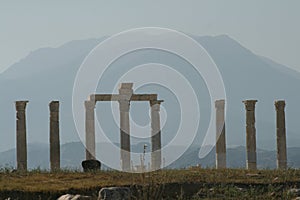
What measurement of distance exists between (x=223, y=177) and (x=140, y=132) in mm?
27102

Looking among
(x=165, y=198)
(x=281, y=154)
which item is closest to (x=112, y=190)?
(x=165, y=198)

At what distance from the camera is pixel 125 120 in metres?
49.1

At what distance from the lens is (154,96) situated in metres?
49.2

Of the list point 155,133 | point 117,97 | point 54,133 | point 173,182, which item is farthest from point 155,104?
point 173,182

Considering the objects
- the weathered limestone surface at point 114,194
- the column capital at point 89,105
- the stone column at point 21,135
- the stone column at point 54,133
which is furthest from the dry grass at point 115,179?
the column capital at point 89,105

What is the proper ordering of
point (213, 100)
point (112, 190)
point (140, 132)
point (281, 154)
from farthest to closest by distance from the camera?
point (140, 132)
point (213, 100)
point (281, 154)
point (112, 190)

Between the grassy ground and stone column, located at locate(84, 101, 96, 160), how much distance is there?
13.9m

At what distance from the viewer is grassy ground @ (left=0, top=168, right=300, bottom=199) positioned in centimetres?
2592

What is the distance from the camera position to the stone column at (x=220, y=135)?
47.2 metres

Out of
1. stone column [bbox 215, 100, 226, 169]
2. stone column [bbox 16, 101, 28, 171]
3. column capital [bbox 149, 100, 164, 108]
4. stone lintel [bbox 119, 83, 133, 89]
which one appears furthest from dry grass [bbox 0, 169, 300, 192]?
column capital [bbox 149, 100, 164, 108]

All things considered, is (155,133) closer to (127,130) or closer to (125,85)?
(127,130)

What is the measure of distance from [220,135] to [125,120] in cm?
589

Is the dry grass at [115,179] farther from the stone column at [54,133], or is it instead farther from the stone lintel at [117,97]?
the stone lintel at [117,97]

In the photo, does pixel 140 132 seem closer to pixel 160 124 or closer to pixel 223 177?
pixel 160 124
